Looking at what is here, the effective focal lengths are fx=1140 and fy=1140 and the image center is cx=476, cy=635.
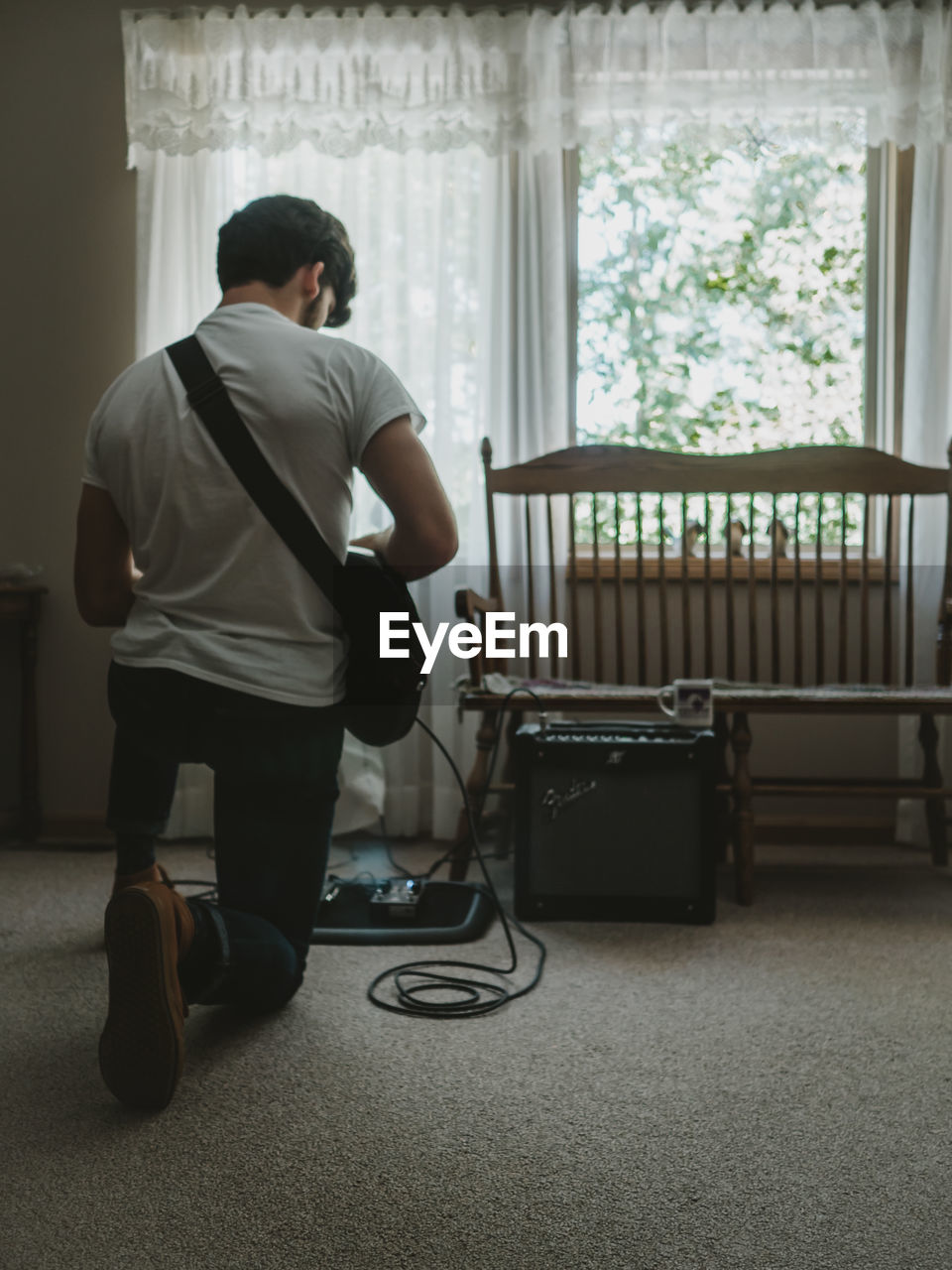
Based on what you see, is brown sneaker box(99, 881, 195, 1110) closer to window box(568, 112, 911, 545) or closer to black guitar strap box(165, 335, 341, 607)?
black guitar strap box(165, 335, 341, 607)

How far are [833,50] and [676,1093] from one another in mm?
2550

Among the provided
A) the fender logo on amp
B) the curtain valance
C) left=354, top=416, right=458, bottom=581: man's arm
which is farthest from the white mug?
the curtain valance

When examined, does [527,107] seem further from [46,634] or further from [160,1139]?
[160,1139]

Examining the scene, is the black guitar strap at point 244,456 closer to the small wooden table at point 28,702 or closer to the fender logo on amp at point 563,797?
the fender logo on amp at point 563,797

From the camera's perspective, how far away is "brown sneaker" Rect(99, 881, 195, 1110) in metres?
1.25

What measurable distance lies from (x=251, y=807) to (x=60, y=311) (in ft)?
6.66

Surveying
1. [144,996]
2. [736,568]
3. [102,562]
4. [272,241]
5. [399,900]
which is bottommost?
[399,900]

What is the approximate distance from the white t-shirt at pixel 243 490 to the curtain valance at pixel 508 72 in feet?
5.34

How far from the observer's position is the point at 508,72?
9.33ft

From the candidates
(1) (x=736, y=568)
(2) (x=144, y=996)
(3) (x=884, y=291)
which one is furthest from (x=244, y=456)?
(3) (x=884, y=291)

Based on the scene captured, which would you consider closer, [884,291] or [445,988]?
Result: [445,988]

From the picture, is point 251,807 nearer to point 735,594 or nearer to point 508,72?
point 735,594

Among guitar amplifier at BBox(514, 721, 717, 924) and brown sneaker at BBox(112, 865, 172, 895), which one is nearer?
brown sneaker at BBox(112, 865, 172, 895)

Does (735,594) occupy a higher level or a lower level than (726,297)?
lower
